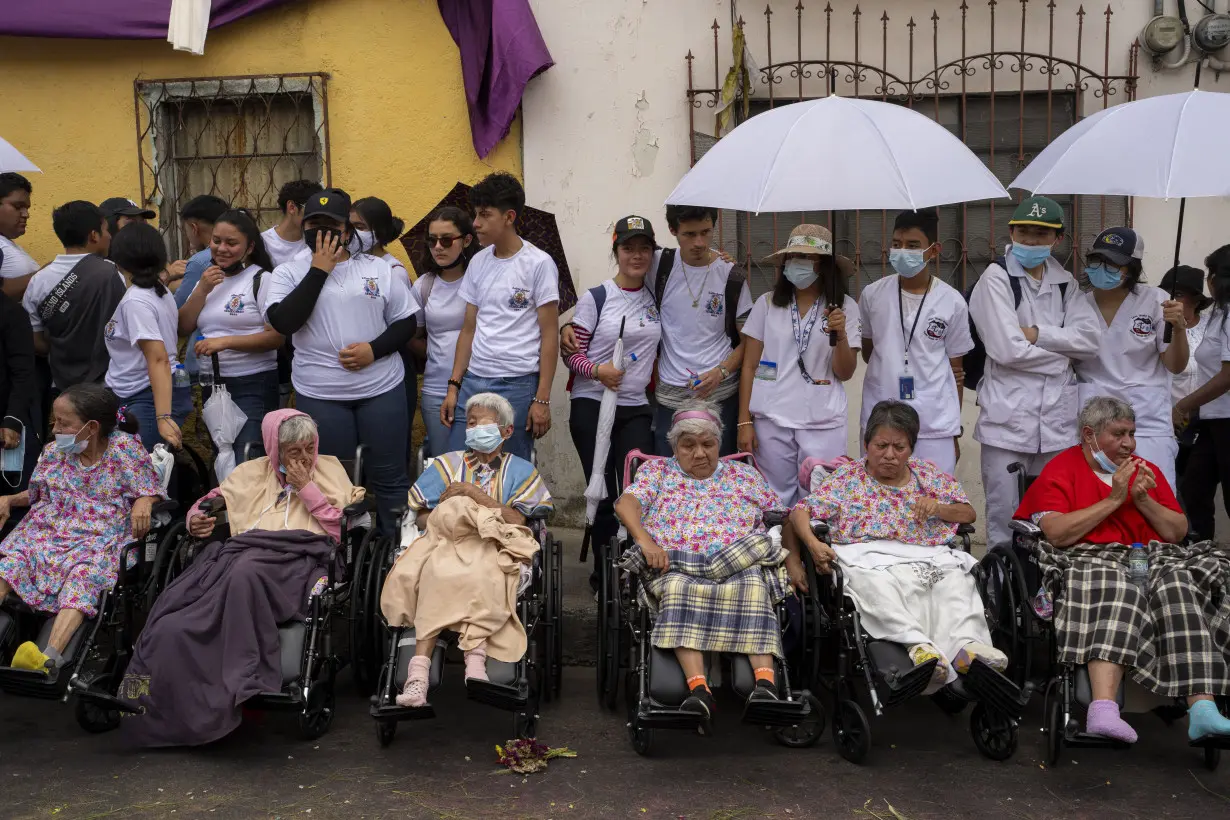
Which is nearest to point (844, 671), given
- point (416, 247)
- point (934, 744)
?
point (934, 744)

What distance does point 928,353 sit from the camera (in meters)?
5.80

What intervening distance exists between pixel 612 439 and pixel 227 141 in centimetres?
348

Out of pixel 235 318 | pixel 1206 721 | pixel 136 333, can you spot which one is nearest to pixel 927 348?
pixel 1206 721

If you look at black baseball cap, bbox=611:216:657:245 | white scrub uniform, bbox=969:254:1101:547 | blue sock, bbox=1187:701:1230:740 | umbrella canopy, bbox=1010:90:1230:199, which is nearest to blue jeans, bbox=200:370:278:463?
black baseball cap, bbox=611:216:657:245

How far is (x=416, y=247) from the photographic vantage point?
6.86m

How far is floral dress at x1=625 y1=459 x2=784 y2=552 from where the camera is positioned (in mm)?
5301

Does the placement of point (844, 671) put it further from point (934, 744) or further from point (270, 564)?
point (270, 564)

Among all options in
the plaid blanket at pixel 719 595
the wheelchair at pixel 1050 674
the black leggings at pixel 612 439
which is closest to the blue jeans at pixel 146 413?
the black leggings at pixel 612 439

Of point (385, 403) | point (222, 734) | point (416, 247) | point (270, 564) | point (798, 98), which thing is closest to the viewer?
point (222, 734)

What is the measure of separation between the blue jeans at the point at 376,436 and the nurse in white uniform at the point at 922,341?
2238mm

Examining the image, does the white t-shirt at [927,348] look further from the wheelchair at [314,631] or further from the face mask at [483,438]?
the wheelchair at [314,631]

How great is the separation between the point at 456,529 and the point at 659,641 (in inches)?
37.6

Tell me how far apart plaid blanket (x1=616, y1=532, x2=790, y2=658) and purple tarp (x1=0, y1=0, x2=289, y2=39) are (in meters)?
4.50

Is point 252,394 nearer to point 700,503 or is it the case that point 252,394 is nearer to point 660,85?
point 700,503
